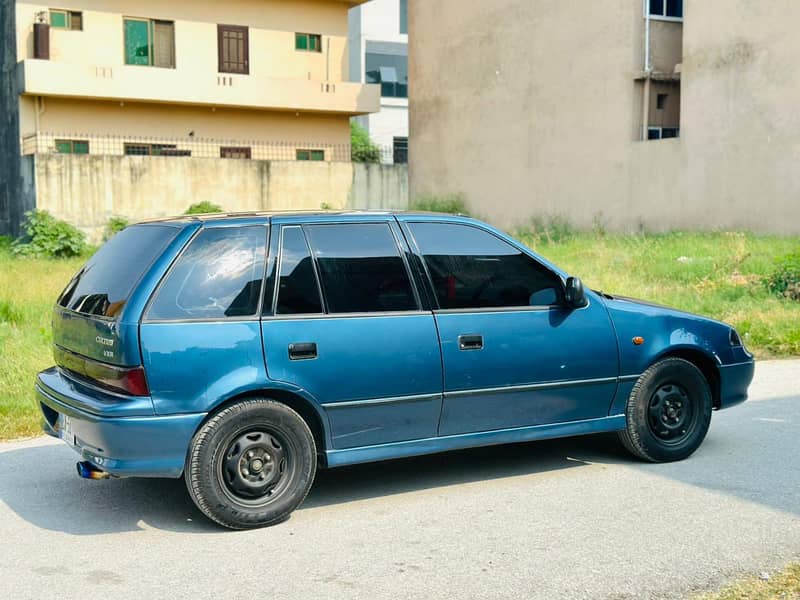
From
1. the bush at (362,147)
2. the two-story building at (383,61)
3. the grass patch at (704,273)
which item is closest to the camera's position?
the grass patch at (704,273)

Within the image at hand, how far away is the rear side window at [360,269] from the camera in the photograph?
19.9 feet

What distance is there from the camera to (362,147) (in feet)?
163

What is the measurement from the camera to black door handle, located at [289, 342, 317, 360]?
5.79 m

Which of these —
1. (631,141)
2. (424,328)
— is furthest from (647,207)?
(424,328)

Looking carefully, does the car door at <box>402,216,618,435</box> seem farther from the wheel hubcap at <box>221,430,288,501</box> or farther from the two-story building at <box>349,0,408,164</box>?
the two-story building at <box>349,0,408,164</box>

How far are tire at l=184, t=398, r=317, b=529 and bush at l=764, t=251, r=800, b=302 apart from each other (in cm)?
1079

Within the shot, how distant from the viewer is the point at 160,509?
613 centimetres

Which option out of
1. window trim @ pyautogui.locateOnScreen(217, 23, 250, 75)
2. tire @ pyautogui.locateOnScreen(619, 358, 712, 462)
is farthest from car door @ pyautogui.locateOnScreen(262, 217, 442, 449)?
window trim @ pyautogui.locateOnScreen(217, 23, 250, 75)

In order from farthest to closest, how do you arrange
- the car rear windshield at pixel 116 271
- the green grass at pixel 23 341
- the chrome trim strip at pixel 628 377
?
the green grass at pixel 23 341 < the chrome trim strip at pixel 628 377 < the car rear windshield at pixel 116 271

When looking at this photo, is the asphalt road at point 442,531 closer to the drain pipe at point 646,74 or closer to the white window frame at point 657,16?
the drain pipe at point 646,74

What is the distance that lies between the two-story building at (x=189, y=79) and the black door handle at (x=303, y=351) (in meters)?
28.4

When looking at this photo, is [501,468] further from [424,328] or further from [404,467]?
[424,328]

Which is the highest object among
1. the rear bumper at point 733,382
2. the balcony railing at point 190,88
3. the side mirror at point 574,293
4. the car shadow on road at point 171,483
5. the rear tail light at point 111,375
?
the balcony railing at point 190,88

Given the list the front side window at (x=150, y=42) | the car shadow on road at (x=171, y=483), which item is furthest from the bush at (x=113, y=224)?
the car shadow on road at (x=171, y=483)
